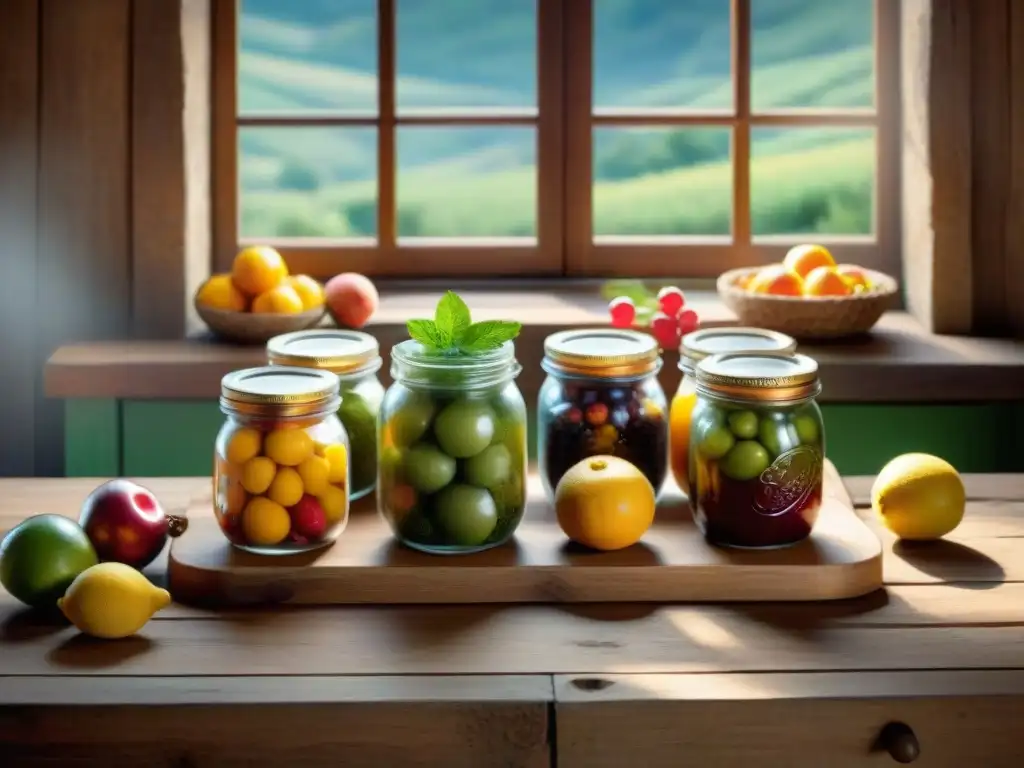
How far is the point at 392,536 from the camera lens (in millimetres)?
1627

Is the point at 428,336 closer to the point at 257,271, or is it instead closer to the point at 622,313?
the point at 622,313

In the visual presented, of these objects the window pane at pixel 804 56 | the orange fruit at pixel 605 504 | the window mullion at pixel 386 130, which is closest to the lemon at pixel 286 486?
the orange fruit at pixel 605 504

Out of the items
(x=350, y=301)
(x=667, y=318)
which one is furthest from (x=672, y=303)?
(x=350, y=301)

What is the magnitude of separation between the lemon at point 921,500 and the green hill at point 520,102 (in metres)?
5.22

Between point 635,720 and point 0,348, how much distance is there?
156 centimetres

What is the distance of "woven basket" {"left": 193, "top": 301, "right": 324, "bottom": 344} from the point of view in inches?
91.1

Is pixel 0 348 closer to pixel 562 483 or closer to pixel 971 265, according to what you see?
pixel 562 483

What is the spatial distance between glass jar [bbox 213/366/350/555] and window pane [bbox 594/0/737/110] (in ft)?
18.4

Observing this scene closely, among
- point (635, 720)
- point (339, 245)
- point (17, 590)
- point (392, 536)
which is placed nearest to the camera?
point (635, 720)

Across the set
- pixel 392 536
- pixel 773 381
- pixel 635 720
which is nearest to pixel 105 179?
pixel 392 536

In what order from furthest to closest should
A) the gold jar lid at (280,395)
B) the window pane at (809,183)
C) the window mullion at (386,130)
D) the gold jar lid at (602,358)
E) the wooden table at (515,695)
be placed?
the window pane at (809,183), the window mullion at (386,130), the gold jar lid at (602,358), the gold jar lid at (280,395), the wooden table at (515,695)

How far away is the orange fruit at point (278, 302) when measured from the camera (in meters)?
2.32

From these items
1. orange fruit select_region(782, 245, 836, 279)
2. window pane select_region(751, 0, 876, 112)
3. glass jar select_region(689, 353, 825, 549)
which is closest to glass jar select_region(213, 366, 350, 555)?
glass jar select_region(689, 353, 825, 549)

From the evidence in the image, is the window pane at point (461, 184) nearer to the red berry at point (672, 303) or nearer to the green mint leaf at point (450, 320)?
the red berry at point (672, 303)
